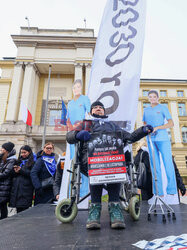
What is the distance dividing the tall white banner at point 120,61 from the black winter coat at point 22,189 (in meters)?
1.91

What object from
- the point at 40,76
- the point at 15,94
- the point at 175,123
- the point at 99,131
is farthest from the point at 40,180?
the point at 175,123

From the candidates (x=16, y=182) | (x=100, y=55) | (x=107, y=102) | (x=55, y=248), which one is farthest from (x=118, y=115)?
(x=55, y=248)

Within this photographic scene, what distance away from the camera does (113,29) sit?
376 cm

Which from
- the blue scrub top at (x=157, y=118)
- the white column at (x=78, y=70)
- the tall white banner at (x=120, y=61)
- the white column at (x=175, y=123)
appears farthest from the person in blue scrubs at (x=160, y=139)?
the white column at (x=175, y=123)

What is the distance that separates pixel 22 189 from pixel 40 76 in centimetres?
1962

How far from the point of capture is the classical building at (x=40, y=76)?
17.4 metres

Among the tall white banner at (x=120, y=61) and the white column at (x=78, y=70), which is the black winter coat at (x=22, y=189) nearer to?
the tall white banner at (x=120, y=61)

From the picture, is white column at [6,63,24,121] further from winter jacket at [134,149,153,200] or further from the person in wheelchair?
the person in wheelchair

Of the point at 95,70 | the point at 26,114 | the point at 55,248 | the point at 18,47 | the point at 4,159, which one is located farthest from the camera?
the point at 18,47

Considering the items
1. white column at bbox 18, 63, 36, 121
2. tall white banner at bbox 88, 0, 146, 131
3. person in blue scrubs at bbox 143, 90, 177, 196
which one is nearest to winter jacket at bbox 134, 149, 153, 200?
person in blue scrubs at bbox 143, 90, 177, 196

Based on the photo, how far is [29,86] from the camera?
18.0m

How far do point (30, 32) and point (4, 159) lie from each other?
69.3 feet

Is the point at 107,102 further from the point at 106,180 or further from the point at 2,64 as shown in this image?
the point at 2,64

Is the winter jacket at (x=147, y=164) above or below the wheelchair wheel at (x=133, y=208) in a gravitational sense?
above
